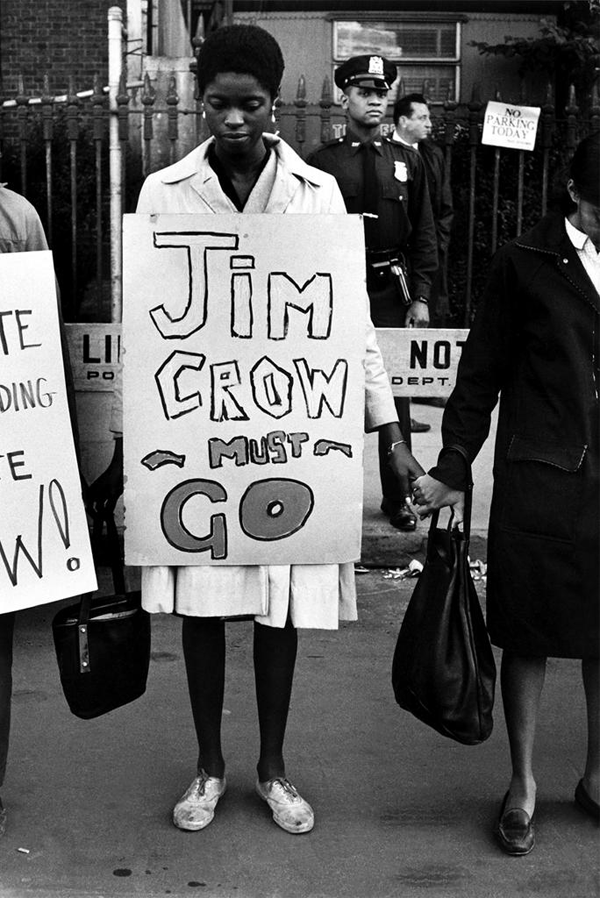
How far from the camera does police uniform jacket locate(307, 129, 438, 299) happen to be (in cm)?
583

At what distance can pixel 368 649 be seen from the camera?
478cm

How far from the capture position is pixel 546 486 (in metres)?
3.17

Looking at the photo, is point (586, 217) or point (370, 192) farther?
point (370, 192)

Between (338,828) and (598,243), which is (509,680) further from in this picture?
(598,243)

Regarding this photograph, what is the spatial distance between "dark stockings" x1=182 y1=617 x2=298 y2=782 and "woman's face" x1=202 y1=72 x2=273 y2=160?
3.95ft

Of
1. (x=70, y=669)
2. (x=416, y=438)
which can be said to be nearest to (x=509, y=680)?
(x=70, y=669)

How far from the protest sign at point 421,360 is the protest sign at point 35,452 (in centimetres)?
233

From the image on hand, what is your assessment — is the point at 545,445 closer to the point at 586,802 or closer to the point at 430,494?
the point at 430,494

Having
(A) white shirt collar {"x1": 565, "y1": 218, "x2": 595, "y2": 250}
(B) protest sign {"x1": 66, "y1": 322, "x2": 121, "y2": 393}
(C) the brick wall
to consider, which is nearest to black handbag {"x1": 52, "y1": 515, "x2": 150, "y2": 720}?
(A) white shirt collar {"x1": 565, "y1": 218, "x2": 595, "y2": 250}

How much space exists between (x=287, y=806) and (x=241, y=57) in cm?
190

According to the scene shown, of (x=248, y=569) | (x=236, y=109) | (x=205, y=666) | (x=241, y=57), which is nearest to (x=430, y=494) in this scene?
(x=248, y=569)

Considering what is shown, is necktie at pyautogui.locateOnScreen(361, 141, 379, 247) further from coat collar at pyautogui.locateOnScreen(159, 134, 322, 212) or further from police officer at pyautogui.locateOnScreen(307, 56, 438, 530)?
coat collar at pyautogui.locateOnScreen(159, 134, 322, 212)

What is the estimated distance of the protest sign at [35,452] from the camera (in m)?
3.09

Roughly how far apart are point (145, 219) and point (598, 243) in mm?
1135
